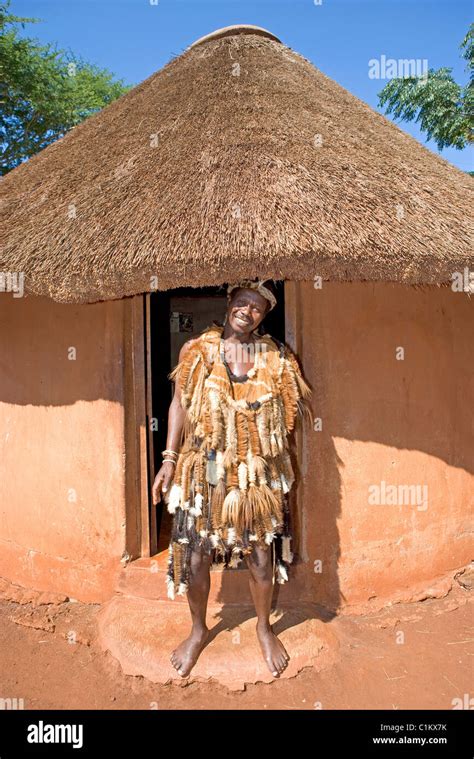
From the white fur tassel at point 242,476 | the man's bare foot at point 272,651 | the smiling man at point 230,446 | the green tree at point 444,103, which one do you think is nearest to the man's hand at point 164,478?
the smiling man at point 230,446

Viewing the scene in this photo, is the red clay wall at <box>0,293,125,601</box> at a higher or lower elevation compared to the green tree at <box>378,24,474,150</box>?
lower

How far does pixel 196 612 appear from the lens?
9.21 feet

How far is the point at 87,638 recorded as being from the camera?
3291mm

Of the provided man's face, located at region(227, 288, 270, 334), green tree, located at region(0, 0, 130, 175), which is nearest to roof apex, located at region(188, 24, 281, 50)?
man's face, located at region(227, 288, 270, 334)

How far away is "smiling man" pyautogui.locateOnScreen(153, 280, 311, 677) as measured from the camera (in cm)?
260

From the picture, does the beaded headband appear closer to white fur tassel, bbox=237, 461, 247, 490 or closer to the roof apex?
white fur tassel, bbox=237, 461, 247, 490

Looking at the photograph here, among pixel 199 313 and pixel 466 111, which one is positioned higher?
pixel 466 111

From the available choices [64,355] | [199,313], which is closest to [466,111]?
[199,313]

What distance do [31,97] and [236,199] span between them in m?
12.1

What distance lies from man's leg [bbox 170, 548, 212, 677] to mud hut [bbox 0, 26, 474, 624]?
50 centimetres

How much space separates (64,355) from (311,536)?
2.21m

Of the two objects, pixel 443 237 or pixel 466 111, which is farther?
pixel 466 111
